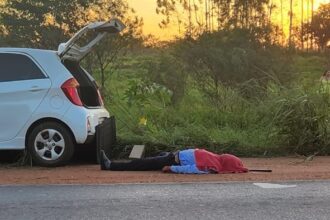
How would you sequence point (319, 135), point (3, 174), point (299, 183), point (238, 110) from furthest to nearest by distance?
point (238, 110)
point (319, 135)
point (3, 174)
point (299, 183)

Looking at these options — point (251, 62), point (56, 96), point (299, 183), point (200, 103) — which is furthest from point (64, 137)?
point (251, 62)

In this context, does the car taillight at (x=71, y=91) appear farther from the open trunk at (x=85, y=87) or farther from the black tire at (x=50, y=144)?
the black tire at (x=50, y=144)

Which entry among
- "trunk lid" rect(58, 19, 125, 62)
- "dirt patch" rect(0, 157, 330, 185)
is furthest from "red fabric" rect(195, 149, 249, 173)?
"trunk lid" rect(58, 19, 125, 62)

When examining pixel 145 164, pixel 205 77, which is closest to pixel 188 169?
pixel 145 164

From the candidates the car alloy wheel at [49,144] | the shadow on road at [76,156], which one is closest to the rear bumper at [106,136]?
the shadow on road at [76,156]

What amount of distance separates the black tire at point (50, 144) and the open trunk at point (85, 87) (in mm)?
654

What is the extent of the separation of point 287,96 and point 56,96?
4487 mm

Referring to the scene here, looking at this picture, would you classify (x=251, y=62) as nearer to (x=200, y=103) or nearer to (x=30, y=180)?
(x=200, y=103)

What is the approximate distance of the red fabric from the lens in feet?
29.3

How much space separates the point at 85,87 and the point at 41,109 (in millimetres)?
955

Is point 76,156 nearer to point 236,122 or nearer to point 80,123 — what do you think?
point 80,123

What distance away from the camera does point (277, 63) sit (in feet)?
58.5

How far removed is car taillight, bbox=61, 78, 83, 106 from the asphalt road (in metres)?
1.77

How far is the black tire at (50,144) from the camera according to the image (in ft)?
30.8
